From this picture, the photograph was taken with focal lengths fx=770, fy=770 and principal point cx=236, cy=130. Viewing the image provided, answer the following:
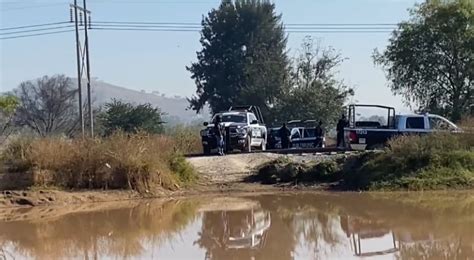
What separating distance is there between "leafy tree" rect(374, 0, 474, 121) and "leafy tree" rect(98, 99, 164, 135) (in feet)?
54.3

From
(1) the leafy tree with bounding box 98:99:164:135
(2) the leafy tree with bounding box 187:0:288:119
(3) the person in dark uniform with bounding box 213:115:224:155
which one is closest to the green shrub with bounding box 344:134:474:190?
(3) the person in dark uniform with bounding box 213:115:224:155

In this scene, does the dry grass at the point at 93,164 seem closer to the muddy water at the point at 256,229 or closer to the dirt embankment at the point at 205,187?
the dirt embankment at the point at 205,187

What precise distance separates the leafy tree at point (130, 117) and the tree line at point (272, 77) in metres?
0.07

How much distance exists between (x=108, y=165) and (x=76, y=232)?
7382mm

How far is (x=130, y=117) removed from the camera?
52344mm

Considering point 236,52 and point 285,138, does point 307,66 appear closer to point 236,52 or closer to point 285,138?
point 236,52

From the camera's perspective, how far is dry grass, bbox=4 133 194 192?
25.0 metres

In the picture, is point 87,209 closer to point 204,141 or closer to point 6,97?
point 204,141

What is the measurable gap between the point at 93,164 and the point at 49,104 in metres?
42.6

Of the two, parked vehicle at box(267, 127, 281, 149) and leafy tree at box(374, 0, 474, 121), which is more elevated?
leafy tree at box(374, 0, 474, 121)

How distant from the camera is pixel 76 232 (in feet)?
58.5

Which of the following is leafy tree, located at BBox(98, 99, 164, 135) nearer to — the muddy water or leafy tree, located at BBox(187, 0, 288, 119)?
leafy tree, located at BBox(187, 0, 288, 119)

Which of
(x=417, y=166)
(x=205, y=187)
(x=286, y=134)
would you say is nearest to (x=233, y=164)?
(x=205, y=187)

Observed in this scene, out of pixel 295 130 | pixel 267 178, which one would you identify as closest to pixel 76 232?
pixel 267 178
